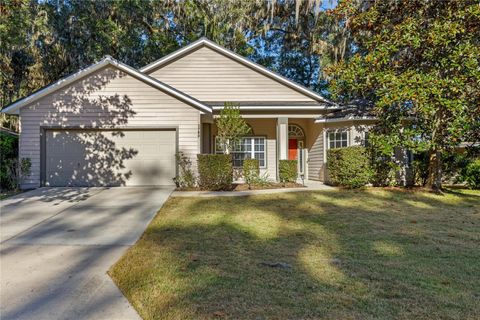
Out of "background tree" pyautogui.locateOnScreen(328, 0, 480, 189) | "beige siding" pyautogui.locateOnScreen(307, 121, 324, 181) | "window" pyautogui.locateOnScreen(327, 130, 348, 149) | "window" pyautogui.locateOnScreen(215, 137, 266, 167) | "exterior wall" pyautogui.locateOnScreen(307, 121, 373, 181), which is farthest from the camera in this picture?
"window" pyautogui.locateOnScreen(215, 137, 266, 167)

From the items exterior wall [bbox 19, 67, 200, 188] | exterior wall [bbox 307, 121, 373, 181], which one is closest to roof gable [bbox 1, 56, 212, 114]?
exterior wall [bbox 19, 67, 200, 188]

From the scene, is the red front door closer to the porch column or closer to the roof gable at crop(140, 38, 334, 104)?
the roof gable at crop(140, 38, 334, 104)

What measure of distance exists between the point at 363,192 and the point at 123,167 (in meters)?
8.57

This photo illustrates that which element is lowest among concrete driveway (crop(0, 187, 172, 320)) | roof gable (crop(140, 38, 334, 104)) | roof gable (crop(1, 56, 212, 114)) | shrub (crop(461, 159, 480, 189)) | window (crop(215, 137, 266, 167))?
concrete driveway (crop(0, 187, 172, 320))

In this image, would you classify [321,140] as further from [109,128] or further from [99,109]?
[99,109]

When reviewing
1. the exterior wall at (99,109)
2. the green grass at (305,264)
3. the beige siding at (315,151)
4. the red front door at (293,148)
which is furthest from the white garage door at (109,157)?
the beige siding at (315,151)

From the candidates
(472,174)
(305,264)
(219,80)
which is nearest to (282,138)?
(219,80)

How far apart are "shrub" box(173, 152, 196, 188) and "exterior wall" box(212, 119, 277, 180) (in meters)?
3.65

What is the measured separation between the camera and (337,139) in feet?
45.3

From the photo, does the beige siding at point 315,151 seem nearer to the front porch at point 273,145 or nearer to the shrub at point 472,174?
the front porch at point 273,145

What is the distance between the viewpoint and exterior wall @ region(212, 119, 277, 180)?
15562 millimetres

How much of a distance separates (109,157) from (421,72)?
11107 mm

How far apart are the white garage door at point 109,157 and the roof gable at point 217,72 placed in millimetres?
3910

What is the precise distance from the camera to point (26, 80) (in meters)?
22.0
